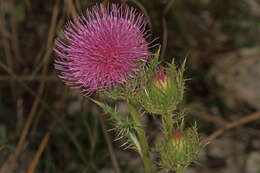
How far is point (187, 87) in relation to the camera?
10.6 ft

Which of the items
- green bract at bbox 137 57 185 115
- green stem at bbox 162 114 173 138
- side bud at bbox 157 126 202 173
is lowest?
side bud at bbox 157 126 202 173

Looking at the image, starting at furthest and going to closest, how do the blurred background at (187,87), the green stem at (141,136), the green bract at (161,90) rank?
1. the blurred background at (187,87)
2. the green stem at (141,136)
3. the green bract at (161,90)

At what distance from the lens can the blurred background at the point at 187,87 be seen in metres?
3.10

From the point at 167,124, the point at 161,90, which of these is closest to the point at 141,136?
the point at 167,124

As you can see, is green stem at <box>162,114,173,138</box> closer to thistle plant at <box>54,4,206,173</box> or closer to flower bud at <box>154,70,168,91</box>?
thistle plant at <box>54,4,206,173</box>

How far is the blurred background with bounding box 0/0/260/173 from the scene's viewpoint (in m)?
3.10

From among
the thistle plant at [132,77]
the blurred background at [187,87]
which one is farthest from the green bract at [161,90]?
the blurred background at [187,87]

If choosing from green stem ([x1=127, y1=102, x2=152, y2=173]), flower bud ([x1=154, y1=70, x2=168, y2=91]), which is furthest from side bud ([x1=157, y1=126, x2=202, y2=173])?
flower bud ([x1=154, y1=70, x2=168, y2=91])

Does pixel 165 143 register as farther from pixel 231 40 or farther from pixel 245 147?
pixel 231 40

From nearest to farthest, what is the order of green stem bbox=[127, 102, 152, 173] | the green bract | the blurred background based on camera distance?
the green bract < green stem bbox=[127, 102, 152, 173] < the blurred background

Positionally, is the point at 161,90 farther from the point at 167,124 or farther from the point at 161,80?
the point at 167,124

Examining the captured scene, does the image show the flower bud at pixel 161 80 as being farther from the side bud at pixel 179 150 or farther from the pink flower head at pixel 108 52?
the side bud at pixel 179 150

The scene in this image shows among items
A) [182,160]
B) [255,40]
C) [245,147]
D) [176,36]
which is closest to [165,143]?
[182,160]

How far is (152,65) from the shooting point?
5.14ft
